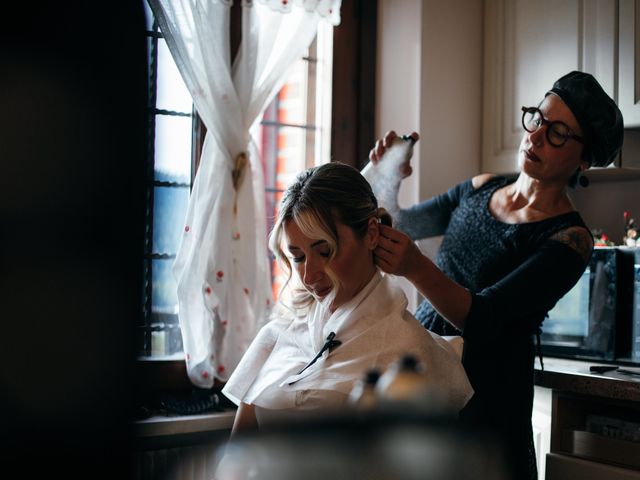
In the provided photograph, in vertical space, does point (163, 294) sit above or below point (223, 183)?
below

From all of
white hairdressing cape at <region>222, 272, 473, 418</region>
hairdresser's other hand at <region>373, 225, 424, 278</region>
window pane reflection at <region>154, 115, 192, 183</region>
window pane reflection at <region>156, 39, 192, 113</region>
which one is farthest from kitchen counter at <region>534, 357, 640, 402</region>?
window pane reflection at <region>156, 39, 192, 113</region>

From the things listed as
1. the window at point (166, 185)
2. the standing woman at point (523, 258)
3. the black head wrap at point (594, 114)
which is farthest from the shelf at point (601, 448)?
the window at point (166, 185)

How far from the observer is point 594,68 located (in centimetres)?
233

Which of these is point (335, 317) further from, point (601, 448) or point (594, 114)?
point (601, 448)

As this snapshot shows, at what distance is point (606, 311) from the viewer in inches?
85.6

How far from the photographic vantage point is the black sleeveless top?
1501 millimetres

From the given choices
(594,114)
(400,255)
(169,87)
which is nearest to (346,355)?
(400,255)

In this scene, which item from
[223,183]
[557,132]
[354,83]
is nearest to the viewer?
[557,132]

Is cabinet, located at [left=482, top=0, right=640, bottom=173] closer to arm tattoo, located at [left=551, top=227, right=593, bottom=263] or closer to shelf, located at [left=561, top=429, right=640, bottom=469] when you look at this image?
arm tattoo, located at [left=551, top=227, right=593, bottom=263]

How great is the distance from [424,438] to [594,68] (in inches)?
89.9

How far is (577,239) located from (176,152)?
4.54ft

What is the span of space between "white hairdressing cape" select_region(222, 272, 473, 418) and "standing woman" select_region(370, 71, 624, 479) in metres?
0.08

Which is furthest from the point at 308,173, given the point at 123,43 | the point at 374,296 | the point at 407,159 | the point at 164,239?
the point at 123,43

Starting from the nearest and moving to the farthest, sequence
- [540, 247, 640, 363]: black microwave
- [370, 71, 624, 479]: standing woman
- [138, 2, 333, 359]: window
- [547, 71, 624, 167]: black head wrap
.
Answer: [370, 71, 624, 479]: standing woman < [547, 71, 624, 167]: black head wrap < [540, 247, 640, 363]: black microwave < [138, 2, 333, 359]: window
